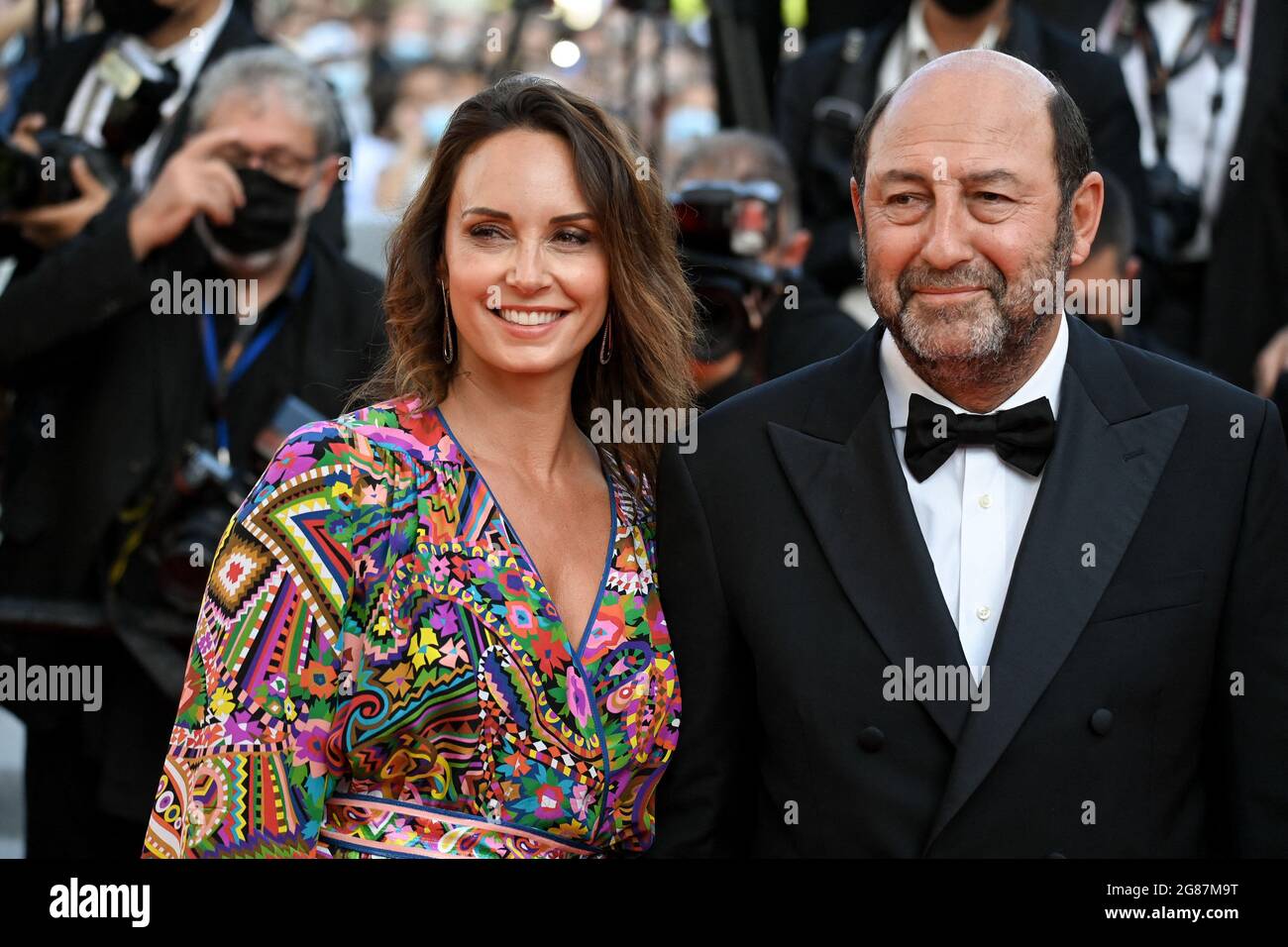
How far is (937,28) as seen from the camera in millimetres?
4707

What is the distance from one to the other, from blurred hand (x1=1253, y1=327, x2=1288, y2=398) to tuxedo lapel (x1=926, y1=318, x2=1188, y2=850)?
180 cm

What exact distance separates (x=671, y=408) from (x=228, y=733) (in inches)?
35.3

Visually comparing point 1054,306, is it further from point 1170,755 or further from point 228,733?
point 228,733

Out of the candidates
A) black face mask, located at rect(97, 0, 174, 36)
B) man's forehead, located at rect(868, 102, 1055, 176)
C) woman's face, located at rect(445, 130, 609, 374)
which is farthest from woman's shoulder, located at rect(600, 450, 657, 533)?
black face mask, located at rect(97, 0, 174, 36)

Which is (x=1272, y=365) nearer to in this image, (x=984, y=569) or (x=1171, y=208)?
(x=1171, y=208)

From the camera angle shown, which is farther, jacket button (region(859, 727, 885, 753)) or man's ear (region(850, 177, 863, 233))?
man's ear (region(850, 177, 863, 233))

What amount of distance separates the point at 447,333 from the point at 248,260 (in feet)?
5.34

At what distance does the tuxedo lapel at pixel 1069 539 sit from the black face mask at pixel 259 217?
86.5 inches

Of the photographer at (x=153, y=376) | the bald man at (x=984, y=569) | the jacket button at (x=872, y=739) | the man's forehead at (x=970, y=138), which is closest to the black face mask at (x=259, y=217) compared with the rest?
the photographer at (x=153, y=376)

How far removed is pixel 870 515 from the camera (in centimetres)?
259

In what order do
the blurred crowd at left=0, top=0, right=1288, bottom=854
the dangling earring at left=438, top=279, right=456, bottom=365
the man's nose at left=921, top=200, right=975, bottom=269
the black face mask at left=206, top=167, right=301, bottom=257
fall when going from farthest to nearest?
the black face mask at left=206, top=167, right=301, bottom=257
the blurred crowd at left=0, top=0, right=1288, bottom=854
the dangling earring at left=438, top=279, right=456, bottom=365
the man's nose at left=921, top=200, right=975, bottom=269

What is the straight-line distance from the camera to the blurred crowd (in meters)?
4.09

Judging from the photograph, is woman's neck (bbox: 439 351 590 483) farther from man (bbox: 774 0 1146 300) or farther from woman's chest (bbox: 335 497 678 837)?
man (bbox: 774 0 1146 300)
